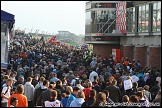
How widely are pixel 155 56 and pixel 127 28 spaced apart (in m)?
7.79

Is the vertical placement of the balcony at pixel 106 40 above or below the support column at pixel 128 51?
above

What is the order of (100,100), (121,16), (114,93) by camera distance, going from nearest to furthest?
(100,100) < (114,93) < (121,16)

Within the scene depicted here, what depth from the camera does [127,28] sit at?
135ft

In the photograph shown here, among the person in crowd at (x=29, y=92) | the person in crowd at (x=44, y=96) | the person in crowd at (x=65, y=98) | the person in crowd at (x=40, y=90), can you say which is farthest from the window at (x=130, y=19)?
the person in crowd at (x=65, y=98)

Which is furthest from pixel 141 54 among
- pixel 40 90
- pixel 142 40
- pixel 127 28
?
pixel 40 90

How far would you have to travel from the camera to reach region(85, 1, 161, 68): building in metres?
34.3

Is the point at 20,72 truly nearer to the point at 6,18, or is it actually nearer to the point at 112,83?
the point at 6,18

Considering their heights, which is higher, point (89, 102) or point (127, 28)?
point (127, 28)

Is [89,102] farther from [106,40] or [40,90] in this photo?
[106,40]

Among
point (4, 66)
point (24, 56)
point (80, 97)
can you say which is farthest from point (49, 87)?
point (24, 56)

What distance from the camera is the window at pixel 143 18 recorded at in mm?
36219

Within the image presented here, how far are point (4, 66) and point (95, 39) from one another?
89.3ft

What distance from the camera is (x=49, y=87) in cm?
1343

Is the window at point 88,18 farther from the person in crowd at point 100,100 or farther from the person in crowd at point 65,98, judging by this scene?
the person in crowd at point 100,100
